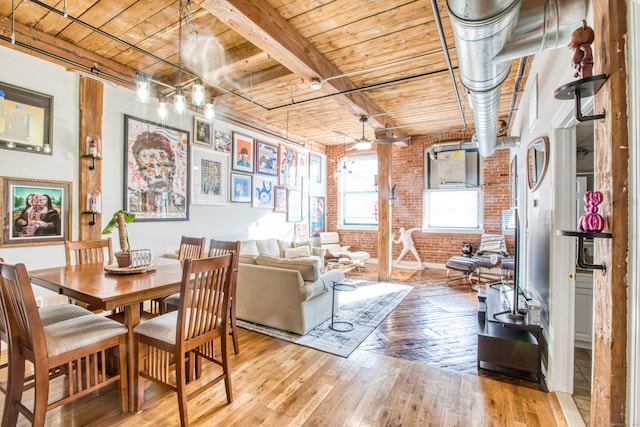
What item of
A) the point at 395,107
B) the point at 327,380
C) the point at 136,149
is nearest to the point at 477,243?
the point at 395,107

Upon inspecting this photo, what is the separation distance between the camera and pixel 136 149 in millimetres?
3766

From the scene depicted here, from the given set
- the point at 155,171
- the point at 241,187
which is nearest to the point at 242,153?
the point at 241,187

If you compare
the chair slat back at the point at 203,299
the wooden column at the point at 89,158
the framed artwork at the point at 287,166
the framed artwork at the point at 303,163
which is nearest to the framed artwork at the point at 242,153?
the framed artwork at the point at 287,166

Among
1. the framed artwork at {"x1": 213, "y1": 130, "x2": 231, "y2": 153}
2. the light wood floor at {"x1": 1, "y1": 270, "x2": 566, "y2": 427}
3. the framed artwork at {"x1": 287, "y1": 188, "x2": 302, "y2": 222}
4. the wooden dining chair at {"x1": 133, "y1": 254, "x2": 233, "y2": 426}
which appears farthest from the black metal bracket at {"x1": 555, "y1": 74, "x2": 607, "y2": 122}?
the framed artwork at {"x1": 287, "y1": 188, "x2": 302, "y2": 222}

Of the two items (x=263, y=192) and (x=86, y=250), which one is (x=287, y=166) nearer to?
(x=263, y=192)

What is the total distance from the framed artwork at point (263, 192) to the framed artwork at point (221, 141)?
0.85 m

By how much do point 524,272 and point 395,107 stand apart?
3.10 metres

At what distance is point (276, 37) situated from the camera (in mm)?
2578

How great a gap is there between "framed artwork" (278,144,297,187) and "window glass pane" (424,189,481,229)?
3169 mm

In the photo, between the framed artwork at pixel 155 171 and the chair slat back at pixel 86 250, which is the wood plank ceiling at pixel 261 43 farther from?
the chair slat back at pixel 86 250

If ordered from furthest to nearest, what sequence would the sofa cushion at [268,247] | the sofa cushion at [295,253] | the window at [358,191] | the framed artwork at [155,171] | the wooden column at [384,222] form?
the window at [358,191], the wooden column at [384,222], the sofa cushion at [268,247], the sofa cushion at [295,253], the framed artwork at [155,171]

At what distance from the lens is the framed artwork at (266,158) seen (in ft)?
18.9

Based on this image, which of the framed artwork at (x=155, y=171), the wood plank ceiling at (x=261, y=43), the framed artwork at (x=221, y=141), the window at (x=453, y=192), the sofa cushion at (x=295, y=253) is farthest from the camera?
the window at (x=453, y=192)

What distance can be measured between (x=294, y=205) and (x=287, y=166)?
91 centimetres
